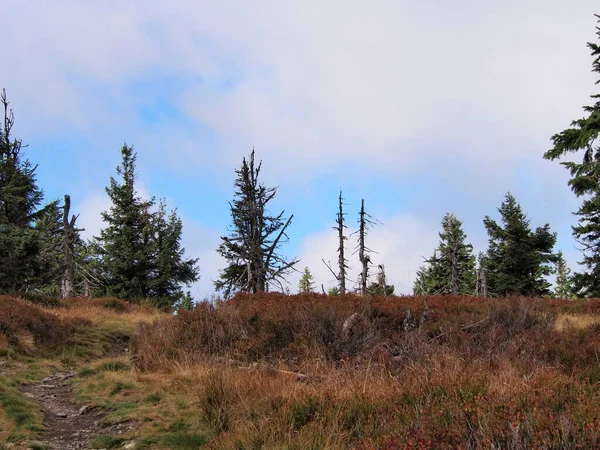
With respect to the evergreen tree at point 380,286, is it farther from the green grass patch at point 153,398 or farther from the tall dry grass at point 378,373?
the green grass patch at point 153,398

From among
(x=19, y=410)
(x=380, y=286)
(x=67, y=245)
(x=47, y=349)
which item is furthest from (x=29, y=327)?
(x=380, y=286)

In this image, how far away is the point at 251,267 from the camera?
1930cm

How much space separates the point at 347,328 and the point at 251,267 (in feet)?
34.1

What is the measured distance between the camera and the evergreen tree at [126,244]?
29938mm

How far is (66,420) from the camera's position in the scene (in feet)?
21.2

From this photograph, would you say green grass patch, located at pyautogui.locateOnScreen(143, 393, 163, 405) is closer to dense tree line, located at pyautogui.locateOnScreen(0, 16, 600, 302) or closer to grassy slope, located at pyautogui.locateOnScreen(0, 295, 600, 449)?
grassy slope, located at pyautogui.locateOnScreen(0, 295, 600, 449)

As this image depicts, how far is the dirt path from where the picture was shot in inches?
217

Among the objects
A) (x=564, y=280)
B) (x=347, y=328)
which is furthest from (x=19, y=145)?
(x=564, y=280)

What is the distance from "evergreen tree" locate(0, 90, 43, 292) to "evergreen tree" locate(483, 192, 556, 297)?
30077mm

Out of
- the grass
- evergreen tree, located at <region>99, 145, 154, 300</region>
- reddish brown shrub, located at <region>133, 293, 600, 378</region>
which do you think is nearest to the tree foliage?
evergreen tree, located at <region>99, 145, 154, 300</region>

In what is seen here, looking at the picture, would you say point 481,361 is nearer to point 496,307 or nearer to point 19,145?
point 496,307

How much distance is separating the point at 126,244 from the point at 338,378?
27092mm

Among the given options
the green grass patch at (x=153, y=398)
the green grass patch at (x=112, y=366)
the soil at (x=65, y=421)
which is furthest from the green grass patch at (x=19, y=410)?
the green grass patch at (x=112, y=366)

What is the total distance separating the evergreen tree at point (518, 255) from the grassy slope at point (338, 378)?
19.8 metres
